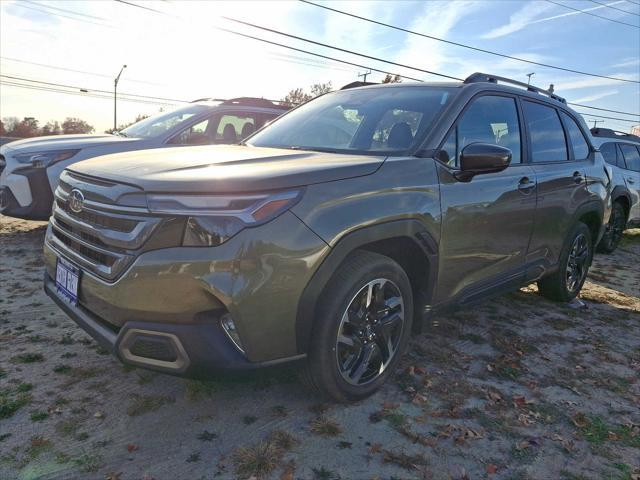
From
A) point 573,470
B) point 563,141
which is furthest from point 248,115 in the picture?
point 573,470

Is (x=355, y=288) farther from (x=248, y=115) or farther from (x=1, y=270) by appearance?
(x=248, y=115)

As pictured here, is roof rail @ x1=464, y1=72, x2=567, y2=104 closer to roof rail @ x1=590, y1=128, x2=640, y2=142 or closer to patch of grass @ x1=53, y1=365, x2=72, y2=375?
patch of grass @ x1=53, y1=365, x2=72, y2=375

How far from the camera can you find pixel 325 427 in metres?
2.47

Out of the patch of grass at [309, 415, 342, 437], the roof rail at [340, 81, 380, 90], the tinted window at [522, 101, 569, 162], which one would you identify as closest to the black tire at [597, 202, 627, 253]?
the tinted window at [522, 101, 569, 162]

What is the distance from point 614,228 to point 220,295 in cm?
803

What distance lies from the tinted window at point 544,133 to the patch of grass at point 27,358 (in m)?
3.77

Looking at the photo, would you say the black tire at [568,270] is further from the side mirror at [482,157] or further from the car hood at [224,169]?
the car hood at [224,169]

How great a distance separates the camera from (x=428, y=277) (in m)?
2.88

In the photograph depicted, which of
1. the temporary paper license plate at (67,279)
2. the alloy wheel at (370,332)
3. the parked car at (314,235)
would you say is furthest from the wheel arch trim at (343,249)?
the temporary paper license plate at (67,279)

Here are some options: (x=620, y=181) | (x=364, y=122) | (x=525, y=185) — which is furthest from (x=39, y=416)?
(x=620, y=181)

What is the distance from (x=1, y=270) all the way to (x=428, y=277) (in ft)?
13.9

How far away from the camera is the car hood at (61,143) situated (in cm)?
570

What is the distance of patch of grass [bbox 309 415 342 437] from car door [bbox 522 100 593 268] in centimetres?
224

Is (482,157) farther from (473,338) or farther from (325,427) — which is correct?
(325,427)
